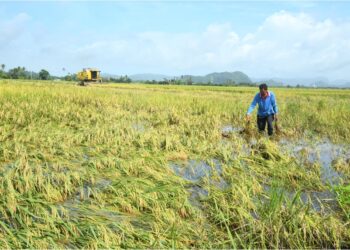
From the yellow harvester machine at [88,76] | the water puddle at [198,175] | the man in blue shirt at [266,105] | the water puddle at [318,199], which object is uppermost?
the yellow harvester machine at [88,76]

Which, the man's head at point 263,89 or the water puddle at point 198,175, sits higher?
the man's head at point 263,89

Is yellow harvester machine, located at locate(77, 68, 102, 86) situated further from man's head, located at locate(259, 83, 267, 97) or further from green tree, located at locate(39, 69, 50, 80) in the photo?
green tree, located at locate(39, 69, 50, 80)

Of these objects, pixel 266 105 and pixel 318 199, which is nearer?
pixel 318 199

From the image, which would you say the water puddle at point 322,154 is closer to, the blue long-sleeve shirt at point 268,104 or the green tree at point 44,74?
the blue long-sleeve shirt at point 268,104

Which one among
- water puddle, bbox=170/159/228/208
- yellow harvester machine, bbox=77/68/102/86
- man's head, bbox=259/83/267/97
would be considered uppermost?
yellow harvester machine, bbox=77/68/102/86

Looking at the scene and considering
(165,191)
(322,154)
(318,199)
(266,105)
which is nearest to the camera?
(318,199)

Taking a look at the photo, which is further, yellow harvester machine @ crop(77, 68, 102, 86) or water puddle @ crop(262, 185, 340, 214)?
yellow harvester machine @ crop(77, 68, 102, 86)

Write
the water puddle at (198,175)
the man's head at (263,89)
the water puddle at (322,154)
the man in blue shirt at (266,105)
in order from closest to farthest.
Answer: the water puddle at (198,175), the water puddle at (322,154), the man's head at (263,89), the man in blue shirt at (266,105)

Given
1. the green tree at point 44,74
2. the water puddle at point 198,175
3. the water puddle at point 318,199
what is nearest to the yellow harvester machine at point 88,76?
the water puddle at point 198,175

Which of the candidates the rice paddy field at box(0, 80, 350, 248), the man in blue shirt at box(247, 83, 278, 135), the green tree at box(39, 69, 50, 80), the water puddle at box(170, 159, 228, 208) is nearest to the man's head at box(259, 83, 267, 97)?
the man in blue shirt at box(247, 83, 278, 135)

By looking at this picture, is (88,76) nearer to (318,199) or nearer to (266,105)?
(266,105)

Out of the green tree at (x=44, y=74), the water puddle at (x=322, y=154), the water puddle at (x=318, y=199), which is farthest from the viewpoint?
the green tree at (x=44, y=74)

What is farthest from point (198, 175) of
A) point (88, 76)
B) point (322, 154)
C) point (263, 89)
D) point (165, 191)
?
A: point (88, 76)

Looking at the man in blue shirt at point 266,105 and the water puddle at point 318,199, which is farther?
the man in blue shirt at point 266,105
